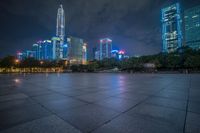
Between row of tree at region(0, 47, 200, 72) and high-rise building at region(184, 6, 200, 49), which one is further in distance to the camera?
high-rise building at region(184, 6, 200, 49)

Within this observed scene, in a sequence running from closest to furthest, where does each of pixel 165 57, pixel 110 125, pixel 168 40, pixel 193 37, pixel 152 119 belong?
pixel 110 125, pixel 152 119, pixel 165 57, pixel 193 37, pixel 168 40

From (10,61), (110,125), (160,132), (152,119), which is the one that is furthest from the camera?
(10,61)

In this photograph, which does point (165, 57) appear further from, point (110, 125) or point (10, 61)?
point (10, 61)

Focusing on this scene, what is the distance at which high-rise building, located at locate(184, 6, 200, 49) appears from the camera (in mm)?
152188

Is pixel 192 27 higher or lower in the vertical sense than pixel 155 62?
higher

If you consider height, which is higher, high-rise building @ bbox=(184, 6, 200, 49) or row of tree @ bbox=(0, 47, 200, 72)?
high-rise building @ bbox=(184, 6, 200, 49)

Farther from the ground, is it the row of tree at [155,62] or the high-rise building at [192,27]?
the high-rise building at [192,27]

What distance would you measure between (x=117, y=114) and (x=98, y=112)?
670 millimetres

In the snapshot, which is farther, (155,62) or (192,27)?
(192,27)

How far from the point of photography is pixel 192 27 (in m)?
161

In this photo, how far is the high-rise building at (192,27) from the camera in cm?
15219

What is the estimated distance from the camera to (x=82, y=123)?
12.2 ft

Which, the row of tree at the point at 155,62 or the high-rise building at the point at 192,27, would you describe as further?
the high-rise building at the point at 192,27

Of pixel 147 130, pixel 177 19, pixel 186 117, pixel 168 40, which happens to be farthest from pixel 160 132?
pixel 177 19
